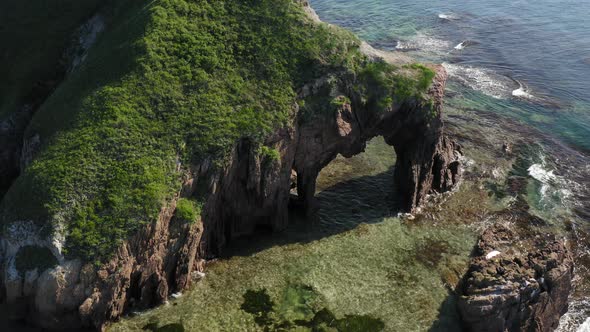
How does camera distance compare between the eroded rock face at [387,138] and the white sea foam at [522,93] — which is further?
the white sea foam at [522,93]

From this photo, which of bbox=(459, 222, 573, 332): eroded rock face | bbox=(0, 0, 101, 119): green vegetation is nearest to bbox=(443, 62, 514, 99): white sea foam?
bbox=(459, 222, 573, 332): eroded rock face

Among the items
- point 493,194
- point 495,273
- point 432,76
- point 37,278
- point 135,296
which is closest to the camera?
point 37,278

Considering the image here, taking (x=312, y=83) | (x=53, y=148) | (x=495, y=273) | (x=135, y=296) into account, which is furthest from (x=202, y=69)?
(x=495, y=273)

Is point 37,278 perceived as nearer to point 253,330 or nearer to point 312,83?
point 253,330

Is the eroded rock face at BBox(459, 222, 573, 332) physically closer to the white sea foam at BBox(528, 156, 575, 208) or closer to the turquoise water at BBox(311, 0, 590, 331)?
the turquoise water at BBox(311, 0, 590, 331)

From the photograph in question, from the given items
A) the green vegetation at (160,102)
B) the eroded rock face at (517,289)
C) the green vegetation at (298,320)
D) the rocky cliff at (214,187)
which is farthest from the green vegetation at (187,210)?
the eroded rock face at (517,289)

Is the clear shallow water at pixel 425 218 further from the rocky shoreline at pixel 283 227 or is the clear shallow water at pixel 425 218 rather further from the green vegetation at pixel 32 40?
the green vegetation at pixel 32 40
